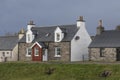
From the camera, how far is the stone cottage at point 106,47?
201 feet

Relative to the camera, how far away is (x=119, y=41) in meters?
62.0

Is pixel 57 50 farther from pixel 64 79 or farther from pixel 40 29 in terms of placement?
pixel 64 79

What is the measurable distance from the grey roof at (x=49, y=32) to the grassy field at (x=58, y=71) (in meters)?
13.2

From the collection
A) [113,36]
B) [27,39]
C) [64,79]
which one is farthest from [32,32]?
[64,79]

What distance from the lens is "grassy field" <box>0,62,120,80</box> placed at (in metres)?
46.2

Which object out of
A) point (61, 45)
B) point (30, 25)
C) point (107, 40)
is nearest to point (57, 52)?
point (61, 45)

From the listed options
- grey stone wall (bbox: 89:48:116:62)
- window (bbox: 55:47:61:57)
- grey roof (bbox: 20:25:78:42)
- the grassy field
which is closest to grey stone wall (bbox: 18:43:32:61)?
grey roof (bbox: 20:25:78:42)

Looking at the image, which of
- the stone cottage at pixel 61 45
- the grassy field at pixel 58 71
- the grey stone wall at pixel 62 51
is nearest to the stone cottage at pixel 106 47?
the stone cottage at pixel 61 45

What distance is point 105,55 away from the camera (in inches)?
2441

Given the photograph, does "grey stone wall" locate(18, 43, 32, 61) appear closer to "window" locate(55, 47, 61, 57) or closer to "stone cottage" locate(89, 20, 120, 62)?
"window" locate(55, 47, 61, 57)

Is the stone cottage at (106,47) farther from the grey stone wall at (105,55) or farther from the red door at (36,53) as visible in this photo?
the red door at (36,53)

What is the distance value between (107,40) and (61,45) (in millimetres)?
7992

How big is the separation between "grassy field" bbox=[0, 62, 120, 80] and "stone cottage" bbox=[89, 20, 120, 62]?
11504mm

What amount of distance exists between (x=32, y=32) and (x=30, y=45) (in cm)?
254
